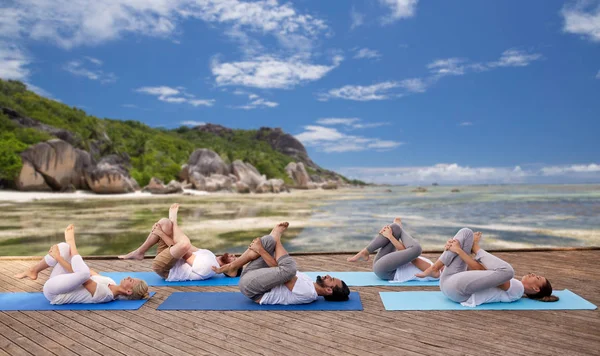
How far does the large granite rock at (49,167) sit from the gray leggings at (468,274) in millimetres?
32424

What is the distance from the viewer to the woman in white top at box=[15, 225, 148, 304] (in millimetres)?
4192

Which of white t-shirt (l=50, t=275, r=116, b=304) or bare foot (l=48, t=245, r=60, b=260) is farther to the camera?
white t-shirt (l=50, t=275, r=116, b=304)

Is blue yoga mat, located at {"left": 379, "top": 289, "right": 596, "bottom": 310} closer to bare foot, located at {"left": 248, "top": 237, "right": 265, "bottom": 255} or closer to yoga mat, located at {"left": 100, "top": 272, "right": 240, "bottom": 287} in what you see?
bare foot, located at {"left": 248, "top": 237, "right": 265, "bottom": 255}

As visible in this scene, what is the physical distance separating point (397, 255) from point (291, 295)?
150 centimetres

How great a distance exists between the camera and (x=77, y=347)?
3.30 m

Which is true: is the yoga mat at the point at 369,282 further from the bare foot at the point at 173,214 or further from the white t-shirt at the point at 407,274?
the bare foot at the point at 173,214

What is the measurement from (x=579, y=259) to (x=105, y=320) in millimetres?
6384

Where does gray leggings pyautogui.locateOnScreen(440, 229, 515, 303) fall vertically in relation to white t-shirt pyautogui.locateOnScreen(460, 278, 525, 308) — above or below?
above

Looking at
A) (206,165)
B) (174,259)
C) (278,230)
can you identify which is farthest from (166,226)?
(206,165)

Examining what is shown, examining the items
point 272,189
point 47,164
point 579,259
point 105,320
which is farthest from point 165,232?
point 272,189

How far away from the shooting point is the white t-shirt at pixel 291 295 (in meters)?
4.26

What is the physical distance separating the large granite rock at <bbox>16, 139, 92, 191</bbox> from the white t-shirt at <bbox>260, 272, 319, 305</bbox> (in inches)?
1237

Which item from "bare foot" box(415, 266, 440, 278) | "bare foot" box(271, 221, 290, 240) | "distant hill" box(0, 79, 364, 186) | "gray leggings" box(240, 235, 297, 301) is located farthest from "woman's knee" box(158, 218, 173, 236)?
"distant hill" box(0, 79, 364, 186)

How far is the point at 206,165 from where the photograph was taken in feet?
160
